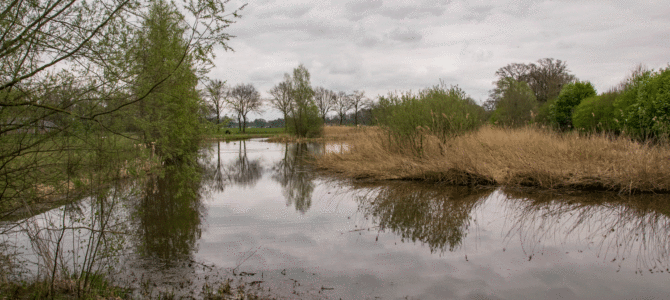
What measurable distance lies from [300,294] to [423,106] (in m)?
9.74

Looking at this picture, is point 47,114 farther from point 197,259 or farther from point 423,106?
point 423,106

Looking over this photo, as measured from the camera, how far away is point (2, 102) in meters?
3.41

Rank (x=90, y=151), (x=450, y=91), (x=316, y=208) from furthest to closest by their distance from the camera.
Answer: (x=450, y=91), (x=316, y=208), (x=90, y=151)

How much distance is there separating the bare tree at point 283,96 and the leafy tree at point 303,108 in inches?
19.9

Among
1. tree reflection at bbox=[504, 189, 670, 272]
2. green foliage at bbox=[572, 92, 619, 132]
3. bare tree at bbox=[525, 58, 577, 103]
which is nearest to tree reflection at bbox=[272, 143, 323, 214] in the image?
tree reflection at bbox=[504, 189, 670, 272]

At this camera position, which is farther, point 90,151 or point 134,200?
point 134,200

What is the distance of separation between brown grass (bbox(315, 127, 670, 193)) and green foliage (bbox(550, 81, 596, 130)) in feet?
56.3

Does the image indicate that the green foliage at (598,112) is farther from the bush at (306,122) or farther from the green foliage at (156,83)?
the bush at (306,122)

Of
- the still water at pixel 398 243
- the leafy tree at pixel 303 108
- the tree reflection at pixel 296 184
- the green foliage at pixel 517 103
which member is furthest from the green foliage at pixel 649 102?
the leafy tree at pixel 303 108

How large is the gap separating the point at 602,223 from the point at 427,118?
22.4 ft

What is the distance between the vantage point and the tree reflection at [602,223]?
487cm

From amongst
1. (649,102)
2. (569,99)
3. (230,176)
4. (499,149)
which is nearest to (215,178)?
(230,176)

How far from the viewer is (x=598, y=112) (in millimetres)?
20453

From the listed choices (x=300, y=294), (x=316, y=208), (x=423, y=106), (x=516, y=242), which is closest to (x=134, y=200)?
(x=316, y=208)
